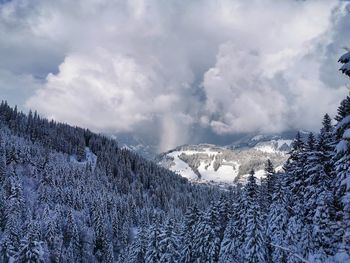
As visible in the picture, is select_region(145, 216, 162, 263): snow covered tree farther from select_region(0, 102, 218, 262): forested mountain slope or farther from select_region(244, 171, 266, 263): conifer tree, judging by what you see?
select_region(0, 102, 218, 262): forested mountain slope

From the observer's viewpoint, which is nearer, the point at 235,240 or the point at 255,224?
the point at 255,224

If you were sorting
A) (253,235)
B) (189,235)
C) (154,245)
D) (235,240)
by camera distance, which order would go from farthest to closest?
(189,235) → (154,245) → (235,240) → (253,235)

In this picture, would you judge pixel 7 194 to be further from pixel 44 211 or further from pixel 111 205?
pixel 111 205

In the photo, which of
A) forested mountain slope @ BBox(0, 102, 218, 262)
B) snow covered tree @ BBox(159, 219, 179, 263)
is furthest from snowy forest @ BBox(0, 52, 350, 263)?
forested mountain slope @ BBox(0, 102, 218, 262)

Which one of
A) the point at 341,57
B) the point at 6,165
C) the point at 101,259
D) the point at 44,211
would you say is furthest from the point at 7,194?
the point at 341,57

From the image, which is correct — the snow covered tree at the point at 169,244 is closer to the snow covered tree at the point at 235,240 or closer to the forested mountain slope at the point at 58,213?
the snow covered tree at the point at 235,240

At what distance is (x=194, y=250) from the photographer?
154ft

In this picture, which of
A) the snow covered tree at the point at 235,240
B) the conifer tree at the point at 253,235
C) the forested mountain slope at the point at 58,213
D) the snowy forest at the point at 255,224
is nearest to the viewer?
the snowy forest at the point at 255,224

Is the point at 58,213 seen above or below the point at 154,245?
above

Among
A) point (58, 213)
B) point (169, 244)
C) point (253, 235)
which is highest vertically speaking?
point (58, 213)

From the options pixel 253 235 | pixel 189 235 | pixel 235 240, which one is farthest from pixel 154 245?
pixel 253 235

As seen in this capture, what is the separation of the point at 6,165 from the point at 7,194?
26.3m

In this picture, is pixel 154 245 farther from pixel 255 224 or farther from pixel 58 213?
pixel 58 213

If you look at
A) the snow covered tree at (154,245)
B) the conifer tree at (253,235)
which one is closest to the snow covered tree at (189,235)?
the snow covered tree at (154,245)
